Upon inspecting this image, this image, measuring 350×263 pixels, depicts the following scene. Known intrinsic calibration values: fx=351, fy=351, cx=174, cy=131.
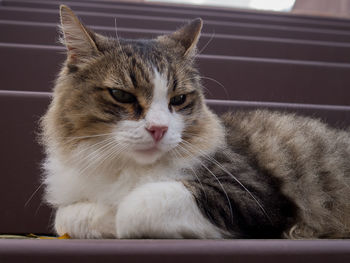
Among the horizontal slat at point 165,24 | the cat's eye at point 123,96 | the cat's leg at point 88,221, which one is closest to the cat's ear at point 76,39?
the cat's eye at point 123,96

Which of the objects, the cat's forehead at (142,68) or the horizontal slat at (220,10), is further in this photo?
the horizontal slat at (220,10)

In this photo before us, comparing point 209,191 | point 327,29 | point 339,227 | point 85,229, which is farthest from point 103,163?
point 327,29

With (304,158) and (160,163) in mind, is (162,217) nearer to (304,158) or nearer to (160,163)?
(160,163)

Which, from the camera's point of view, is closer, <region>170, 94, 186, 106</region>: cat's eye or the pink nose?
the pink nose

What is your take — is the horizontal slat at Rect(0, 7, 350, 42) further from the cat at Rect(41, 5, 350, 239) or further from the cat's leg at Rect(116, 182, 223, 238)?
the cat's leg at Rect(116, 182, 223, 238)

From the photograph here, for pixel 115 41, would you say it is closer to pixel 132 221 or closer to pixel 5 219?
pixel 132 221

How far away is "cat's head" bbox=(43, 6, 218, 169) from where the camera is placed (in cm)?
99

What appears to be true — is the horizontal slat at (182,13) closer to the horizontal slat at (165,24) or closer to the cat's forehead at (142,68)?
the horizontal slat at (165,24)

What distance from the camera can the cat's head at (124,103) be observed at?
0.99m

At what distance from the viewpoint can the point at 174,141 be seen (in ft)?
3.33

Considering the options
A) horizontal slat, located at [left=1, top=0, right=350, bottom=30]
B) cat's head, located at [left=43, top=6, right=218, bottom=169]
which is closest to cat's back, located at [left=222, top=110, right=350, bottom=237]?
cat's head, located at [left=43, top=6, right=218, bottom=169]

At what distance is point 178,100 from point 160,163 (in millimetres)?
213

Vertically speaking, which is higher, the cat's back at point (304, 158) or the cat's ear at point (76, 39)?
the cat's ear at point (76, 39)

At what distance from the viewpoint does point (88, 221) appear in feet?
3.28
